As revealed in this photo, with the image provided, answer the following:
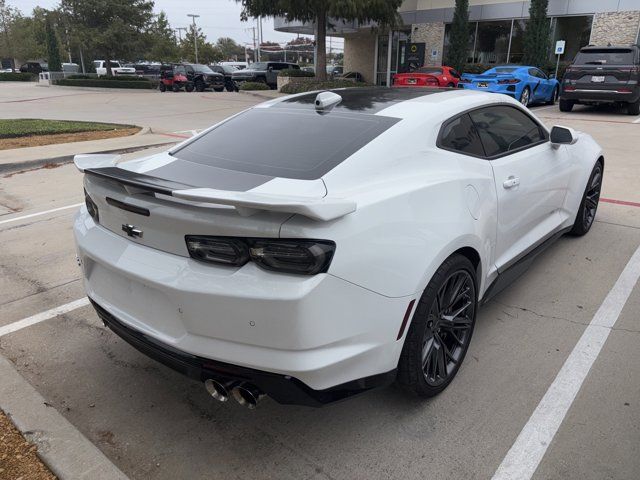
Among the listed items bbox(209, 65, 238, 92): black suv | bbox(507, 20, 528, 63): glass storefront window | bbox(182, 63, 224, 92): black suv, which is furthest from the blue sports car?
bbox(209, 65, 238, 92): black suv

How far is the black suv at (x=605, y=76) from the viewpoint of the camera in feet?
47.1

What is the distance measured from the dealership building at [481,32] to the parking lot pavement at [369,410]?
23158 millimetres

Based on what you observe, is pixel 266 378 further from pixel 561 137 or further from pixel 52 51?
pixel 52 51

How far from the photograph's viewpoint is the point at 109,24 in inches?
1412

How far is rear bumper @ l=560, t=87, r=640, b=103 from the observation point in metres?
14.4

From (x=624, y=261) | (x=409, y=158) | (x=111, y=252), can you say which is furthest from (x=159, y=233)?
(x=624, y=261)

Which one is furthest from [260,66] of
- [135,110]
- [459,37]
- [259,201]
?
[259,201]

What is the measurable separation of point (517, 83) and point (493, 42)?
1219cm

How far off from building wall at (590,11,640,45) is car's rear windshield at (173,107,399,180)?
2423 cm

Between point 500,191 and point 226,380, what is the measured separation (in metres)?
1.97

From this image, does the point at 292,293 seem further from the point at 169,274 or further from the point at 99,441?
the point at 99,441

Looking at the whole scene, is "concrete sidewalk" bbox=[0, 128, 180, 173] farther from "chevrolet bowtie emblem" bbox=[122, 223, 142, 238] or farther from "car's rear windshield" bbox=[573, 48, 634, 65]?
"car's rear windshield" bbox=[573, 48, 634, 65]

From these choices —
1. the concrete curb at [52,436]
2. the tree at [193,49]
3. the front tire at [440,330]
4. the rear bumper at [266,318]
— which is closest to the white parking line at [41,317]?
the concrete curb at [52,436]

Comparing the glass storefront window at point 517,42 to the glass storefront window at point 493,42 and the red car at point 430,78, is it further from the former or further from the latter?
the red car at point 430,78
